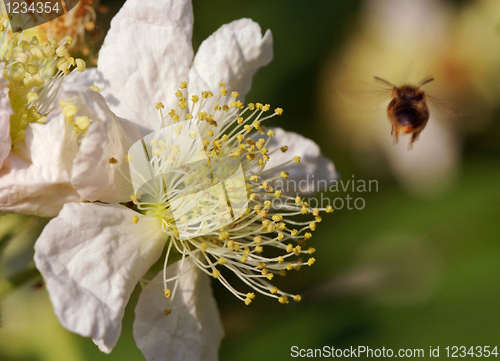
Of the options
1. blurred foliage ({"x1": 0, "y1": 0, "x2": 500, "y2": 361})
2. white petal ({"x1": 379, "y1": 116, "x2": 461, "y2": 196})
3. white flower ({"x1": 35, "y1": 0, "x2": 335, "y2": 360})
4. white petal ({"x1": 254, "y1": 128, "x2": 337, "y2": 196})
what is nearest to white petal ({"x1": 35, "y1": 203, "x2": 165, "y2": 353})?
white flower ({"x1": 35, "y1": 0, "x2": 335, "y2": 360})

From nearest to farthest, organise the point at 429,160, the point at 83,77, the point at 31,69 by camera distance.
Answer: the point at 31,69
the point at 83,77
the point at 429,160

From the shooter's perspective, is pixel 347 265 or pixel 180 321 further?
pixel 347 265

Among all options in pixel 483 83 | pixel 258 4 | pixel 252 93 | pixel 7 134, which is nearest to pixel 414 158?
pixel 483 83

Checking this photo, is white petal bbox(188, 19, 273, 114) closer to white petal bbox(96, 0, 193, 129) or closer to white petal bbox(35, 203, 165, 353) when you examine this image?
white petal bbox(96, 0, 193, 129)

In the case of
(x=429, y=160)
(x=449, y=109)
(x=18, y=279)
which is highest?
(x=449, y=109)

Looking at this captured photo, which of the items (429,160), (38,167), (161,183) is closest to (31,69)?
(38,167)

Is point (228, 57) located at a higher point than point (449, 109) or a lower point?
higher

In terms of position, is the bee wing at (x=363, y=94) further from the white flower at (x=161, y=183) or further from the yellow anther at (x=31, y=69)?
the yellow anther at (x=31, y=69)

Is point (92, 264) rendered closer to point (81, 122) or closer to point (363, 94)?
point (81, 122)
